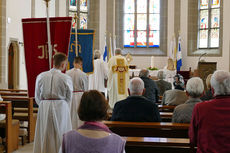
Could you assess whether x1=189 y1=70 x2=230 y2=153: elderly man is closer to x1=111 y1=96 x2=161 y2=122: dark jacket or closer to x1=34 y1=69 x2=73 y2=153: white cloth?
x1=111 y1=96 x2=161 y2=122: dark jacket

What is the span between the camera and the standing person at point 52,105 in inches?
197

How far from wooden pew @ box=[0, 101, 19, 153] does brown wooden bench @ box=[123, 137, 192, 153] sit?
9.49ft

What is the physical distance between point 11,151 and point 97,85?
5671 mm

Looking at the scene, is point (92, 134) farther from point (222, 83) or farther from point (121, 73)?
point (121, 73)

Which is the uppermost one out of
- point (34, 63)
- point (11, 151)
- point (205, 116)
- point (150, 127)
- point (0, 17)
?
point (0, 17)

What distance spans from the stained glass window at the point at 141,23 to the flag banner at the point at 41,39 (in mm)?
13447

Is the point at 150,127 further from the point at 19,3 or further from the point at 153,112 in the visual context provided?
the point at 19,3

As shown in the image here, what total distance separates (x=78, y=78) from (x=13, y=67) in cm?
699

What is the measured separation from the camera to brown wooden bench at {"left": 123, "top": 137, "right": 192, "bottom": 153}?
3406mm

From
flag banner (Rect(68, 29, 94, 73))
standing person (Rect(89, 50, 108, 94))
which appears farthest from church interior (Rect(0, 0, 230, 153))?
flag banner (Rect(68, 29, 94, 73))

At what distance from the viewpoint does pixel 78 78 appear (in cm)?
680

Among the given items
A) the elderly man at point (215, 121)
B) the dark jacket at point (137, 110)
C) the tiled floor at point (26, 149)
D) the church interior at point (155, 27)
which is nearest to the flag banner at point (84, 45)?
the tiled floor at point (26, 149)

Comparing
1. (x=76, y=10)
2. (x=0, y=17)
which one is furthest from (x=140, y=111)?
(x=76, y=10)

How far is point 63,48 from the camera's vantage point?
16.7ft
